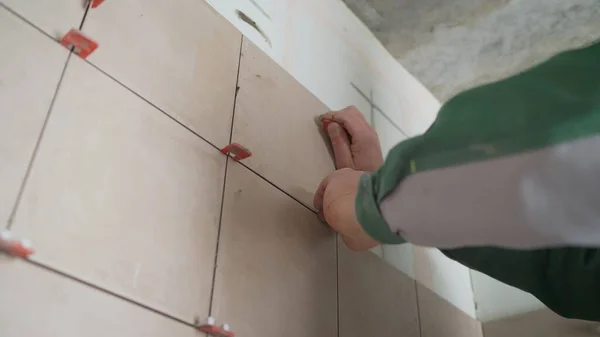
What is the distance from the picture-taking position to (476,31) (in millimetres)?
1340

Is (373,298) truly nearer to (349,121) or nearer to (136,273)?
(349,121)

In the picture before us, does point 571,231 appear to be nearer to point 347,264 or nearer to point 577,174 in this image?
point 577,174

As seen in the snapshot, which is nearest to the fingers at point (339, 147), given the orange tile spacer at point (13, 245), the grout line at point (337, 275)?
the grout line at point (337, 275)

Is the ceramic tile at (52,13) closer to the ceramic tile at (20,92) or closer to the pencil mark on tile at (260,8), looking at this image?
the ceramic tile at (20,92)

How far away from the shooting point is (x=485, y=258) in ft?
2.54

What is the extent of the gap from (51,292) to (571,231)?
0.48m

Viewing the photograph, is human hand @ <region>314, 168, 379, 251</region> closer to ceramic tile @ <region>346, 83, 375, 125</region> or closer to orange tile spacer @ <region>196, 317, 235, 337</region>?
orange tile spacer @ <region>196, 317, 235, 337</region>

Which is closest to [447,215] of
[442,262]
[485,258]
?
[485,258]

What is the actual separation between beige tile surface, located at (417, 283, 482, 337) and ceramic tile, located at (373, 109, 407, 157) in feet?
1.06

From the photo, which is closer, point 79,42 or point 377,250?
point 79,42

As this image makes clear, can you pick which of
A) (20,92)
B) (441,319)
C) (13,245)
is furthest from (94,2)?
(441,319)

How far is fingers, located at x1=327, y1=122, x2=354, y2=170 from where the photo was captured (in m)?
1.03

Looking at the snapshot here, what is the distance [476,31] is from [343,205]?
0.77 metres

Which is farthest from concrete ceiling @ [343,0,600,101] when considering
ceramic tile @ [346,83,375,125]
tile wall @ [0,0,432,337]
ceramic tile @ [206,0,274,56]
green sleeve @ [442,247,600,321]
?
green sleeve @ [442,247,600,321]
